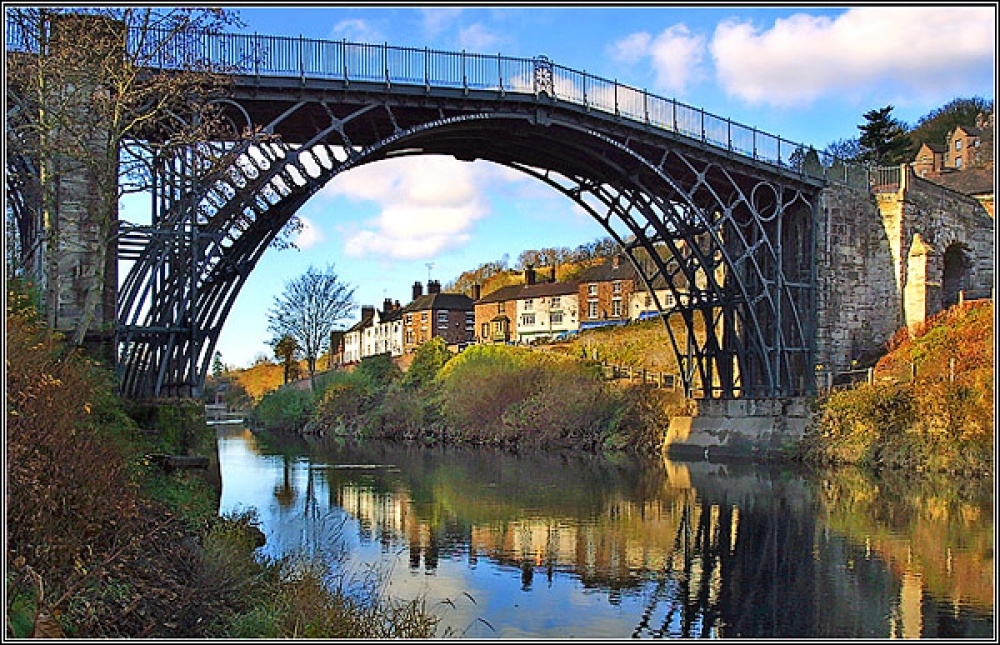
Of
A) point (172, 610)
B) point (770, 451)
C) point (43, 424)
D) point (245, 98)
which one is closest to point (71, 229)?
point (245, 98)

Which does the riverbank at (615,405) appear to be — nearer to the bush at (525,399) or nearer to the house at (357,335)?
the bush at (525,399)

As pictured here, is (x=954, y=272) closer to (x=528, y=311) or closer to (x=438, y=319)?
(x=528, y=311)

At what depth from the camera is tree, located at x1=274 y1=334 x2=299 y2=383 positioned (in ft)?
207

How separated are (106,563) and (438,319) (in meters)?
76.8

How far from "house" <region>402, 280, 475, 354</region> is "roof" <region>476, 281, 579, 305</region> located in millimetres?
2199

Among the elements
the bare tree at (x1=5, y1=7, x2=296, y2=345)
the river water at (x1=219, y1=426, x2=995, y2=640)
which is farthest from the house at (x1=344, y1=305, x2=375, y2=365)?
the bare tree at (x1=5, y1=7, x2=296, y2=345)

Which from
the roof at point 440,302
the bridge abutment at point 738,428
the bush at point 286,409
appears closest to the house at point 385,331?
the roof at point 440,302

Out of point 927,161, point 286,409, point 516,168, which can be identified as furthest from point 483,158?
point 927,161

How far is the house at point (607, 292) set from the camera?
73188 mm

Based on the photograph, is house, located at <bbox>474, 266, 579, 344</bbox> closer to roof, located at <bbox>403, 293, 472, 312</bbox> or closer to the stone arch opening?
roof, located at <bbox>403, 293, 472, 312</bbox>

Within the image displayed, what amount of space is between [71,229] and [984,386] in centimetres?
2438

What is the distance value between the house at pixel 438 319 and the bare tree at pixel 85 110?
2522 inches

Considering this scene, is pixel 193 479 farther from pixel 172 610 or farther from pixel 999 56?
pixel 999 56

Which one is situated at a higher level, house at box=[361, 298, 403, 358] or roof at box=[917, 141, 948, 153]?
roof at box=[917, 141, 948, 153]
